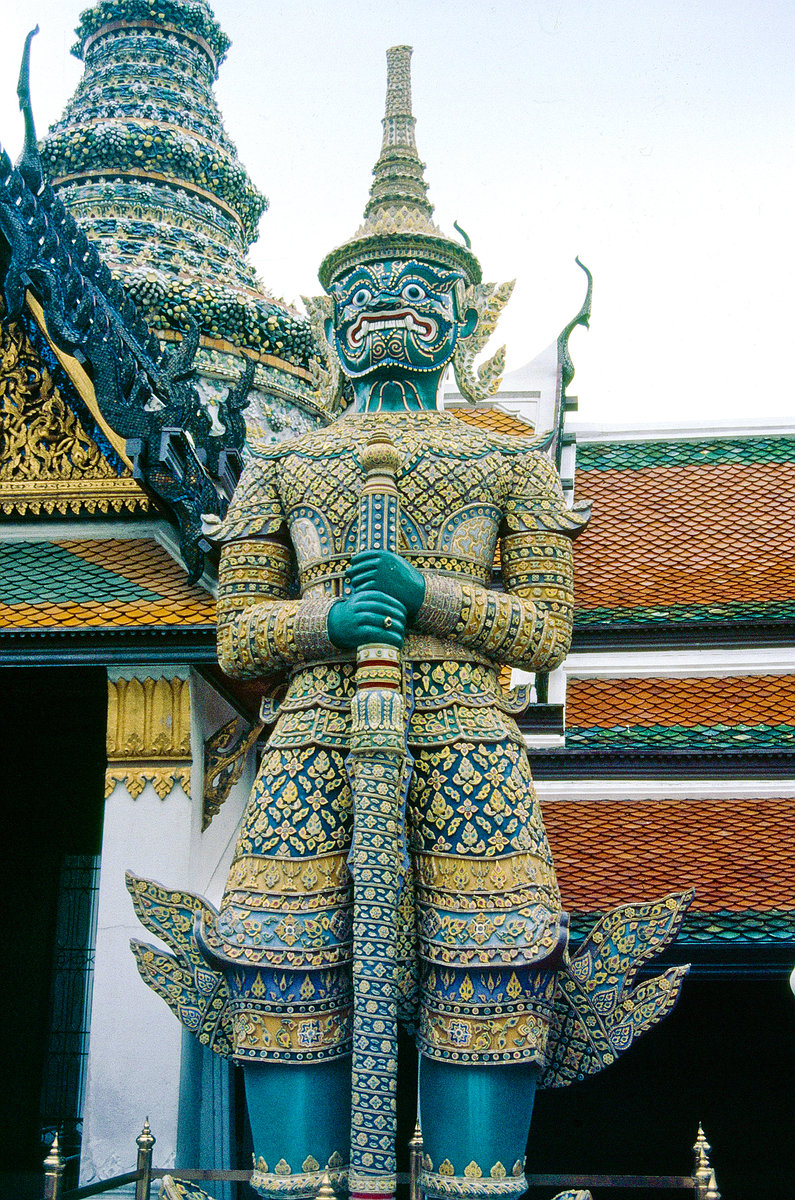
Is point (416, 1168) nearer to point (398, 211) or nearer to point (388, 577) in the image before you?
point (388, 577)

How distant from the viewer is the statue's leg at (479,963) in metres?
3.38

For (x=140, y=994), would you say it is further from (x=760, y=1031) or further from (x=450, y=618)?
(x=760, y=1031)

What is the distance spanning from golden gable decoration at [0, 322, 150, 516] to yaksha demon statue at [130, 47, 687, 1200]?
1.80 m

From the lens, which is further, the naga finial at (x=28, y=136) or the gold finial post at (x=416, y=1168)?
the naga finial at (x=28, y=136)

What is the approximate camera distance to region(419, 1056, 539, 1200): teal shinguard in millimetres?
3350

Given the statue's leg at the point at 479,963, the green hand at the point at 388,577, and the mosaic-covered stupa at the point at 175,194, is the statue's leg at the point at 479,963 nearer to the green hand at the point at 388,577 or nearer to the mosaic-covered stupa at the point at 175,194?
the green hand at the point at 388,577

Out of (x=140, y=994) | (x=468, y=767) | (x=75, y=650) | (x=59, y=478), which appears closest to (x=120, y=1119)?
(x=140, y=994)

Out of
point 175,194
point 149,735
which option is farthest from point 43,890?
point 175,194

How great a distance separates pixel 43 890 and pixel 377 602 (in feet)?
12.8

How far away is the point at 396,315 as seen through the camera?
407 cm

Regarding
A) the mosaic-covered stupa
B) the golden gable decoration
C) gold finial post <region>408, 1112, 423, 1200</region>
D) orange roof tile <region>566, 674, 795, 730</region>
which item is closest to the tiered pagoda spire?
the mosaic-covered stupa

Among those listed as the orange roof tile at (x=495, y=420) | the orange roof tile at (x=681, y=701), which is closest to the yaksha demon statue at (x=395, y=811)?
the orange roof tile at (x=681, y=701)

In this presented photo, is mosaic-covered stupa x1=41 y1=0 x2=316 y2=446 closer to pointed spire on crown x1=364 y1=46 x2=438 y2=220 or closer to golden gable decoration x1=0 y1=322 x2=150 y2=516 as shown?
golden gable decoration x1=0 y1=322 x2=150 y2=516

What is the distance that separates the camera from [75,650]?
5.20 metres
